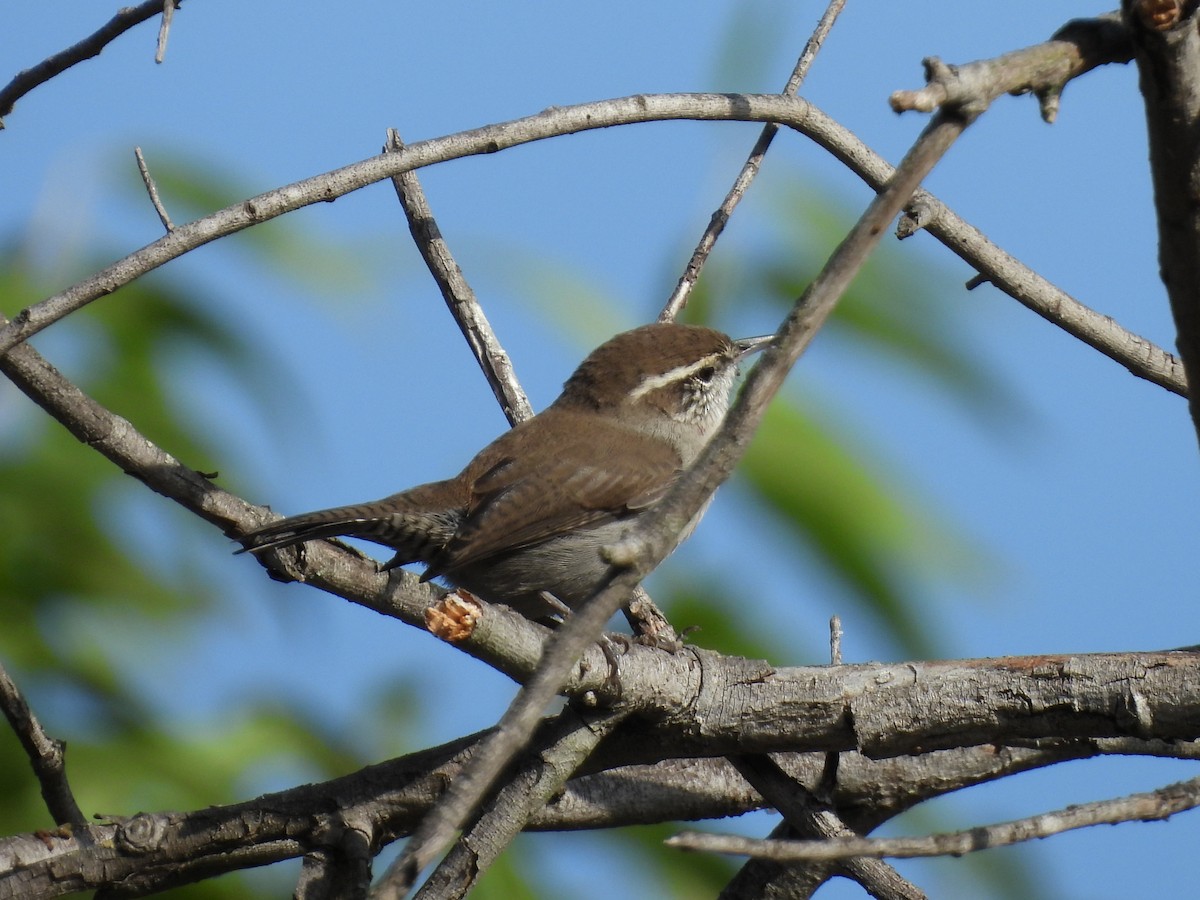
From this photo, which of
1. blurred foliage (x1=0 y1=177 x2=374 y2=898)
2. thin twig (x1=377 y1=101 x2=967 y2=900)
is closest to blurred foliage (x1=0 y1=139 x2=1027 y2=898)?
blurred foliage (x1=0 y1=177 x2=374 y2=898)

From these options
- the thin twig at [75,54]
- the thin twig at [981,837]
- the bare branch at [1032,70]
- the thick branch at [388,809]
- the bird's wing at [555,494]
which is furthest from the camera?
the bird's wing at [555,494]

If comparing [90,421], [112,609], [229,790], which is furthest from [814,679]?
[112,609]

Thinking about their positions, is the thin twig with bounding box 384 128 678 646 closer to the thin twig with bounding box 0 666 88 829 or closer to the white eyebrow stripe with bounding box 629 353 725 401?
the white eyebrow stripe with bounding box 629 353 725 401

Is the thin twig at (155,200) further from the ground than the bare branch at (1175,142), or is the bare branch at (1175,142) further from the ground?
the bare branch at (1175,142)

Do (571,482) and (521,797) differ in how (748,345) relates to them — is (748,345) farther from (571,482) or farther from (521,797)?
(521,797)

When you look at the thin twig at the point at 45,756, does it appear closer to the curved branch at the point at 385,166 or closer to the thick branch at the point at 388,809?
the thick branch at the point at 388,809

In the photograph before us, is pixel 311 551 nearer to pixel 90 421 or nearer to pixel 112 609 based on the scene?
pixel 90 421

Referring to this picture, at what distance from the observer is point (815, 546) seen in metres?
3.66

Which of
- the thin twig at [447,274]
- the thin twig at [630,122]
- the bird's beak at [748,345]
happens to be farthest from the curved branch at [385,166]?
the bird's beak at [748,345]

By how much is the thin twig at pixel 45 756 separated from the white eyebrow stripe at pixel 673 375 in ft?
6.87

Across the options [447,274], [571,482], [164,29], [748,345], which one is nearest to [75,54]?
[164,29]

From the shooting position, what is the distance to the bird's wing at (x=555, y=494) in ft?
11.3

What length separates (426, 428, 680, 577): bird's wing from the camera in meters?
3.44

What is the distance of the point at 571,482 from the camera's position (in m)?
3.70
